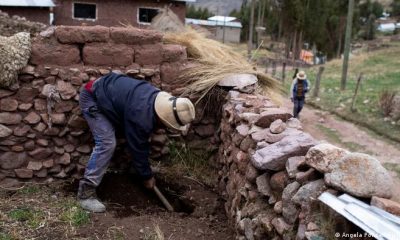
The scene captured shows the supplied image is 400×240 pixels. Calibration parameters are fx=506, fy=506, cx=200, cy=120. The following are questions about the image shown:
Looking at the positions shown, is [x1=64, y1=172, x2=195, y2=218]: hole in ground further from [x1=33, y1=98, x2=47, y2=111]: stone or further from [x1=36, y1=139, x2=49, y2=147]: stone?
[x1=33, y1=98, x2=47, y2=111]: stone

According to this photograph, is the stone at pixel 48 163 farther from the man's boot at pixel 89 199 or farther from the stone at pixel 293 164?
the stone at pixel 293 164

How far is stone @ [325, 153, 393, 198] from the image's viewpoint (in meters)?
2.25

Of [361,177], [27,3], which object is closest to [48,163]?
[361,177]

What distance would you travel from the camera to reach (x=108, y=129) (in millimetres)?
4195

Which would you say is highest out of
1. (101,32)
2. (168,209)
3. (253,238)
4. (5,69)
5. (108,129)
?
(101,32)

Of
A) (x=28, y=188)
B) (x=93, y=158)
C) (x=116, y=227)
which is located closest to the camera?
(x=116, y=227)

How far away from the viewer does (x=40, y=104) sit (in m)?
4.59

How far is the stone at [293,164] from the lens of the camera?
9.07 ft

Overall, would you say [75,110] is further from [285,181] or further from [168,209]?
[285,181]

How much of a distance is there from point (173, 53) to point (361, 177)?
9.97ft

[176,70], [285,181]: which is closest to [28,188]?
[176,70]

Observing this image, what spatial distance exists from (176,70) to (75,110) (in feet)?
3.48

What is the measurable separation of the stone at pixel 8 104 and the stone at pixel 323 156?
9.60 feet

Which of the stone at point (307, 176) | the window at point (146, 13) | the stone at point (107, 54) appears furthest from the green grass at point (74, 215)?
the window at point (146, 13)
